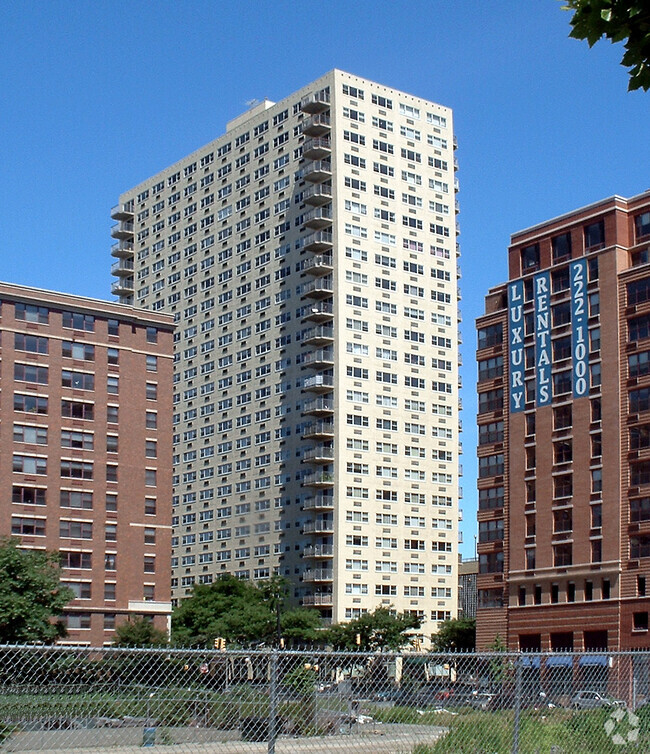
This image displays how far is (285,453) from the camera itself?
13875cm

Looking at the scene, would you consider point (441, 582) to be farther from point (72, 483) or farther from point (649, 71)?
point (649, 71)

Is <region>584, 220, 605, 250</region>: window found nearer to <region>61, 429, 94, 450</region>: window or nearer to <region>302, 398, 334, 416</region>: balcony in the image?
<region>302, 398, 334, 416</region>: balcony

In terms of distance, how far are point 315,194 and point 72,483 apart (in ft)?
162

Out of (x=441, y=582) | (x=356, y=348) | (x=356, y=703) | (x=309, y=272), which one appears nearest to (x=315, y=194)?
(x=309, y=272)

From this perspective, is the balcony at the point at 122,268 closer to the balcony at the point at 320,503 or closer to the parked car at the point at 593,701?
the balcony at the point at 320,503

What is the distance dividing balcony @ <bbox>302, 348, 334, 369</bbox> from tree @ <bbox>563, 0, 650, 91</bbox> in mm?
124037

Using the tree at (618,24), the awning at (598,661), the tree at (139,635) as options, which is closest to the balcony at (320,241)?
the tree at (139,635)

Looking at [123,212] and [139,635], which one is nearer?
[139,635]

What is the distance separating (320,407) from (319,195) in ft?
81.3

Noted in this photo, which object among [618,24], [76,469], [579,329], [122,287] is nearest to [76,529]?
[76,469]

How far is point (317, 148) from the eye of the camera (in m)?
138

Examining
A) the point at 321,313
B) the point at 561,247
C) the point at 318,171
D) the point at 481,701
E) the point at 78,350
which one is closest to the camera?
the point at 481,701

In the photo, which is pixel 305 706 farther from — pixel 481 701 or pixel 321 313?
pixel 321 313

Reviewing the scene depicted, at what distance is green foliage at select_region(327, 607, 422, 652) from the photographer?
11700cm
